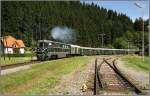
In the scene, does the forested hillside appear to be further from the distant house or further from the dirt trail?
the dirt trail

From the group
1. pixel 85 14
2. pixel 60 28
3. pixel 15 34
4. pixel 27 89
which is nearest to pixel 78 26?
pixel 85 14

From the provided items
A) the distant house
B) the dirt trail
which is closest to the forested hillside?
the distant house

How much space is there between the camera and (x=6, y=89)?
19047 mm

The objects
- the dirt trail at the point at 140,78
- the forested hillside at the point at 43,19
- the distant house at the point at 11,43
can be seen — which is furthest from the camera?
the distant house at the point at 11,43

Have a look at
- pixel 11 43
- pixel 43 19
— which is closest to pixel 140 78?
pixel 43 19

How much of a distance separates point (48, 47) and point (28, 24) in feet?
30.1

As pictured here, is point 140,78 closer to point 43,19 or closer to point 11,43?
point 43,19

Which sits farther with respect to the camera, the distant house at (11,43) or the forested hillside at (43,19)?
the distant house at (11,43)

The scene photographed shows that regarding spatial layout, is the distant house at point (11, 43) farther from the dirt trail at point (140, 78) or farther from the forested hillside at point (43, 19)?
the dirt trail at point (140, 78)

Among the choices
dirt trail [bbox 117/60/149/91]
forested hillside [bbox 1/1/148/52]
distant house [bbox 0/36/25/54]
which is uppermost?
forested hillside [bbox 1/1/148/52]

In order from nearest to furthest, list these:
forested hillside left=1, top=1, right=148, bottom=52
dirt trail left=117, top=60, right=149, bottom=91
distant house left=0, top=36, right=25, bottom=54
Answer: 1. dirt trail left=117, top=60, right=149, bottom=91
2. forested hillside left=1, top=1, right=148, bottom=52
3. distant house left=0, top=36, right=25, bottom=54

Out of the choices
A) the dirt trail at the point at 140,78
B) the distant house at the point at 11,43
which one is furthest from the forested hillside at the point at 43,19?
the dirt trail at the point at 140,78

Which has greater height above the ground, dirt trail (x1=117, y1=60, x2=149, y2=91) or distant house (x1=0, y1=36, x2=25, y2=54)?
distant house (x1=0, y1=36, x2=25, y2=54)

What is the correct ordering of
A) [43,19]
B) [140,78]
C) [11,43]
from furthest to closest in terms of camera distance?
1. [11,43]
2. [43,19]
3. [140,78]
